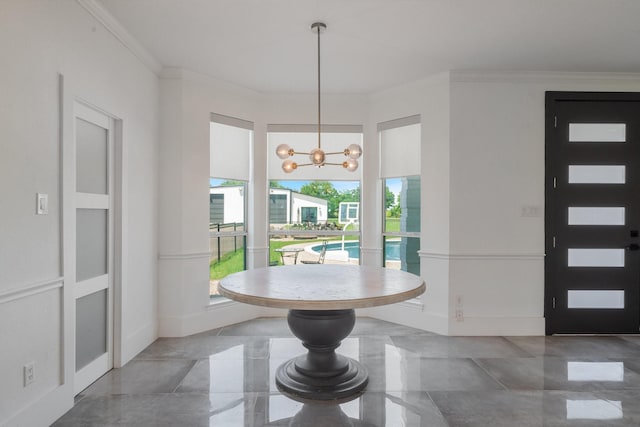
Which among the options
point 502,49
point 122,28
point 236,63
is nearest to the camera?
point 122,28

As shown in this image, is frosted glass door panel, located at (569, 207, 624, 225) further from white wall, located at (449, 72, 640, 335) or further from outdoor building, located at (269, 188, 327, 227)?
outdoor building, located at (269, 188, 327, 227)

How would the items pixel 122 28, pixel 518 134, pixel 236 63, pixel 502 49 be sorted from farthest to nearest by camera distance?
pixel 518 134 < pixel 236 63 < pixel 502 49 < pixel 122 28

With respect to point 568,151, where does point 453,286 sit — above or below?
below

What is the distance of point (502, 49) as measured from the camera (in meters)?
3.25

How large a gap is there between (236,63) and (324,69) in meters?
0.88

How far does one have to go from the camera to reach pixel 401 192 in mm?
4367

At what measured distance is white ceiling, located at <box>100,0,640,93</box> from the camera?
2.58 m

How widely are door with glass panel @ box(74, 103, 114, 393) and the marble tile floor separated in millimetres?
214

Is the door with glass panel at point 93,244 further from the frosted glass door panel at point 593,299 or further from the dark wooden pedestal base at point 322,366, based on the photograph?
the frosted glass door panel at point 593,299

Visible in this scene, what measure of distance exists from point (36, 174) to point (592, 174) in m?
4.85

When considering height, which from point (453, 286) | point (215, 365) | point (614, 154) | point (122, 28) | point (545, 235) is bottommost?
point (215, 365)

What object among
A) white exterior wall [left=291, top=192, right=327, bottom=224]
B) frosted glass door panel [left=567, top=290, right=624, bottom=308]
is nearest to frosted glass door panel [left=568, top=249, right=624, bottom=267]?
frosted glass door panel [left=567, top=290, right=624, bottom=308]

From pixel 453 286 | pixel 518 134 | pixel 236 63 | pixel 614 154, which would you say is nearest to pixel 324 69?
pixel 236 63

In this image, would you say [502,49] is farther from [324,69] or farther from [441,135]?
[324,69]
